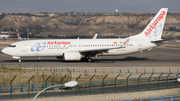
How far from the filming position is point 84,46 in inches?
1901

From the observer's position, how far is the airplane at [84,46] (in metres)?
46.9

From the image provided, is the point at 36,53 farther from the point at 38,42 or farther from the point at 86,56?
the point at 86,56

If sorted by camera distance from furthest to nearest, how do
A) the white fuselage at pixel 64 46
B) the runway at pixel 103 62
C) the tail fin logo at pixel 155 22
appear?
the tail fin logo at pixel 155 22, the white fuselage at pixel 64 46, the runway at pixel 103 62

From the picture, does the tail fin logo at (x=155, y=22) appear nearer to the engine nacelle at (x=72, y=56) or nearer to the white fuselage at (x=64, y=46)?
the white fuselage at (x=64, y=46)

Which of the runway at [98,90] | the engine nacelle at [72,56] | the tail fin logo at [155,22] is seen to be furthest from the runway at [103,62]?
the runway at [98,90]

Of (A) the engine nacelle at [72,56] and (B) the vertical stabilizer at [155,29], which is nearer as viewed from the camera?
(A) the engine nacelle at [72,56]

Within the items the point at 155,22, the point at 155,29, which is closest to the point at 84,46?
the point at 155,29

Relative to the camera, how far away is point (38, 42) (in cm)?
4781

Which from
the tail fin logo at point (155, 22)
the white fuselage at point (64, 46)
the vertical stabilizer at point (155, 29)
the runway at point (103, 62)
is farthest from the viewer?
the tail fin logo at point (155, 22)

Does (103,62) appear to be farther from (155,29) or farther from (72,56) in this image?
(155,29)

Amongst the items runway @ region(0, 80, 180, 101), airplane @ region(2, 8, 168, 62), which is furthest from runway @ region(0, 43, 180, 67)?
runway @ region(0, 80, 180, 101)

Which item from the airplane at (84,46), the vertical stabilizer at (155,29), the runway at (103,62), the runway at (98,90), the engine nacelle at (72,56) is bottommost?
the runway at (98,90)

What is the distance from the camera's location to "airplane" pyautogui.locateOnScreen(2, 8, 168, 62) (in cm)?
4691

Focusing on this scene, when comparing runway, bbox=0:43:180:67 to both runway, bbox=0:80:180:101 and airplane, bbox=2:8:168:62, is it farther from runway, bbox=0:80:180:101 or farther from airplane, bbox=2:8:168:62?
runway, bbox=0:80:180:101
